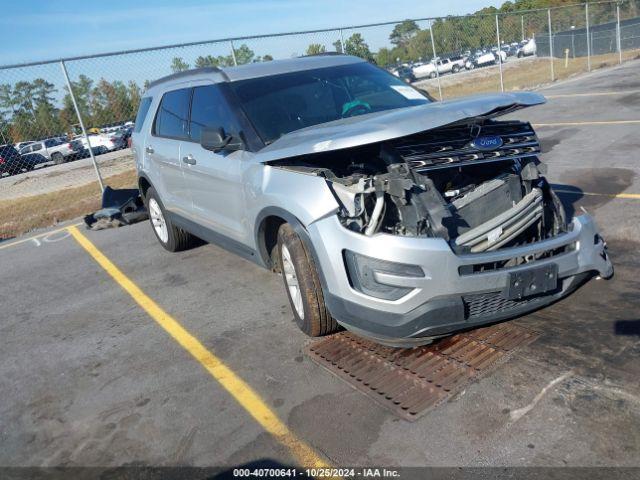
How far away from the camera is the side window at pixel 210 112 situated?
15.1 feet

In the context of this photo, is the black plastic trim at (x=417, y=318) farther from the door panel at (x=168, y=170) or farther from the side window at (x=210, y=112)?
the door panel at (x=168, y=170)

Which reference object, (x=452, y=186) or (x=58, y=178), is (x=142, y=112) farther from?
(x=58, y=178)

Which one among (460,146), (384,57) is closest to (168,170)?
(460,146)

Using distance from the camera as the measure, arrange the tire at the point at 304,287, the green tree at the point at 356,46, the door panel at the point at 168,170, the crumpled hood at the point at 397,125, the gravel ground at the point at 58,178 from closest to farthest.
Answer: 1. the crumpled hood at the point at 397,125
2. the tire at the point at 304,287
3. the door panel at the point at 168,170
4. the green tree at the point at 356,46
5. the gravel ground at the point at 58,178

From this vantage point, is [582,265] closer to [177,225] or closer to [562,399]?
[562,399]

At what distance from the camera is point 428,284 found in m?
3.18

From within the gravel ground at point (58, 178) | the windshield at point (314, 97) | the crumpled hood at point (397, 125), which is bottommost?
the gravel ground at point (58, 178)

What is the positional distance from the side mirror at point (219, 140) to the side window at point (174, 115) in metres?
1.17

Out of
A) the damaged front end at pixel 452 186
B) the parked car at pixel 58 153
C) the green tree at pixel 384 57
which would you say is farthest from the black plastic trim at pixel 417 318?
the parked car at pixel 58 153

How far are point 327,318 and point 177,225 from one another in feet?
9.44

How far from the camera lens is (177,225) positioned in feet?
20.1

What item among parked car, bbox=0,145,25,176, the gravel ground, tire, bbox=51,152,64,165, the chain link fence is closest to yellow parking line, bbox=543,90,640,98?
the chain link fence

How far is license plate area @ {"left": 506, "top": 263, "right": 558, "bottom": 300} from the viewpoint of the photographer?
3.28m

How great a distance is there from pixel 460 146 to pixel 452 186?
0.34 m
